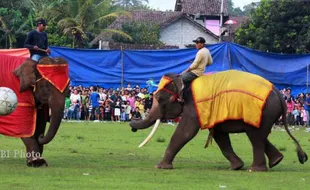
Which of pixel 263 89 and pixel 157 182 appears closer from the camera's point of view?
pixel 157 182

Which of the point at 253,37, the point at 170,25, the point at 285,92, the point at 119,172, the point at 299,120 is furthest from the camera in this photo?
the point at 170,25

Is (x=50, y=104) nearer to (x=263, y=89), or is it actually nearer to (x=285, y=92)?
(x=263, y=89)

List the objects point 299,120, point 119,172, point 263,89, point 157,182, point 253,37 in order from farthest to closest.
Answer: point 253,37
point 299,120
point 263,89
point 119,172
point 157,182

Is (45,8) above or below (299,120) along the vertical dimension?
above

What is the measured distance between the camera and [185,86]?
18.4 meters

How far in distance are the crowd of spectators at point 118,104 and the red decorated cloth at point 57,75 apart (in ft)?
68.4

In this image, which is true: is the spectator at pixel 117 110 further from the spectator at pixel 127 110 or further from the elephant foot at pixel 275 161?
the elephant foot at pixel 275 161

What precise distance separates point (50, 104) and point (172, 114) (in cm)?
288

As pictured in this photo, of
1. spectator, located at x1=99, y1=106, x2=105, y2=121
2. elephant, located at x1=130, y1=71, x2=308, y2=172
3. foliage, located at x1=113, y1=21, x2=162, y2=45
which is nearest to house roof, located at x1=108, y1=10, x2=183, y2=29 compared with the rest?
foliage, located at x1=113, y1=21, x2=162, y2=45

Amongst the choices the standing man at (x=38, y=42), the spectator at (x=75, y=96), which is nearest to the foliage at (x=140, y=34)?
the spectator at (x=75, y=96)

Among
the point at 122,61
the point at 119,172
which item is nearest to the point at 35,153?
the point at 119,172

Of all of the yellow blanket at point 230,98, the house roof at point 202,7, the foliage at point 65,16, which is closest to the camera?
the yellow blanket at point 230,98

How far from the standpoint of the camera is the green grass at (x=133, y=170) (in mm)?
14648

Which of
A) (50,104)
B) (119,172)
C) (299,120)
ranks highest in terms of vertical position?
(50,104)
